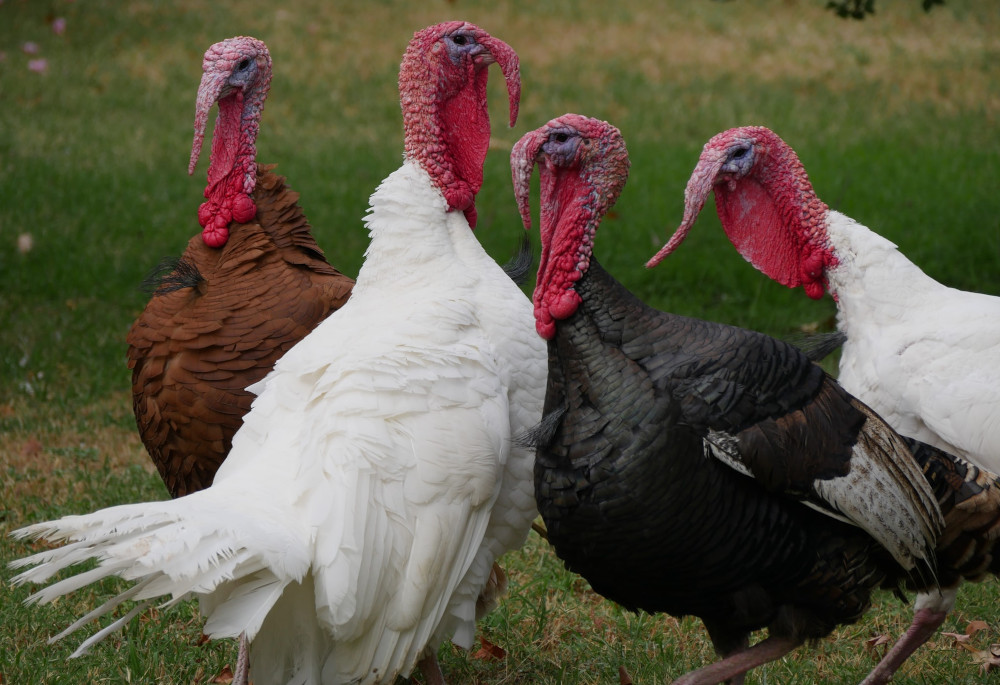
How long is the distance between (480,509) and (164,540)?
889mm

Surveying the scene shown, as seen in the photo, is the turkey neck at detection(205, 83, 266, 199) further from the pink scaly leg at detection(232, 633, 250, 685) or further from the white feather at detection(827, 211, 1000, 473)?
the white feather at detection(827, 211, 1000, 473)

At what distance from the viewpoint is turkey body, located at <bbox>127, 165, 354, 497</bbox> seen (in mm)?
A: 3600

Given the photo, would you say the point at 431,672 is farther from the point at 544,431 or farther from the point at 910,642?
the point at 910,642

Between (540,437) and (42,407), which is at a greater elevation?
(540,437)

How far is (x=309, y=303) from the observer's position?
147 inches

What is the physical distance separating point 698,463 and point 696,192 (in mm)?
1059

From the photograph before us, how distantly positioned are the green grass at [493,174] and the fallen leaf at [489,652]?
0.03 meters

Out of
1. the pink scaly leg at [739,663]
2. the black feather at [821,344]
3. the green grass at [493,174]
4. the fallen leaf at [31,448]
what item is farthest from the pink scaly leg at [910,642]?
the fallen leaf at [31,448]

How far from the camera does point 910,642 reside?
141 inches

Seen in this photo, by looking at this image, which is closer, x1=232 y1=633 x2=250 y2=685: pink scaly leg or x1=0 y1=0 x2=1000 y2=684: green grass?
x1=232 y1=633 x2=250 y2=685: pink scaly leg

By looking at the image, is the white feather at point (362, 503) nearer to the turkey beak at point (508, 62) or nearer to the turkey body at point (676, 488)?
the turkey body at point (676, 488)

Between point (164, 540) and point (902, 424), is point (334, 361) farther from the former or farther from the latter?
point (902, 424)

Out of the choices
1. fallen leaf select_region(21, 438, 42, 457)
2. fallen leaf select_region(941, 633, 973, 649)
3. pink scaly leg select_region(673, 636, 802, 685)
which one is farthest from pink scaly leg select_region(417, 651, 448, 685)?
fallen leaf select_region(21, 438, 42, 457)

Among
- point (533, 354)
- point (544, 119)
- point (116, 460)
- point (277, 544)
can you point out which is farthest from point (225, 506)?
point (544, 119)
